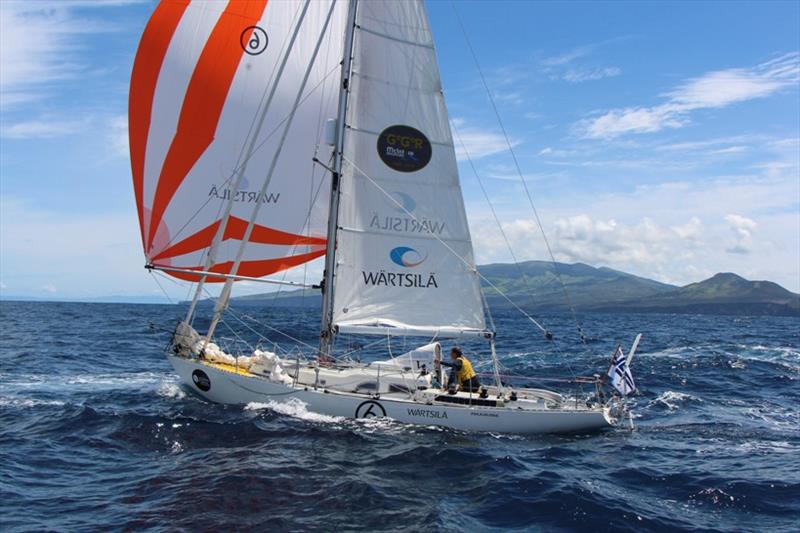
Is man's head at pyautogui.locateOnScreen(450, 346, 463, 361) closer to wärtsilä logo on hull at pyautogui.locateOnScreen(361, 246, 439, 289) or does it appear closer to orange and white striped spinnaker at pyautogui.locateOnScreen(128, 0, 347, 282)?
wärtsilä logo on hull at pyautogui.locateOnScreen(361, 246, 439, 289)

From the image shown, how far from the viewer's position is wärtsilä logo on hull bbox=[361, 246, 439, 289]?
15914mm

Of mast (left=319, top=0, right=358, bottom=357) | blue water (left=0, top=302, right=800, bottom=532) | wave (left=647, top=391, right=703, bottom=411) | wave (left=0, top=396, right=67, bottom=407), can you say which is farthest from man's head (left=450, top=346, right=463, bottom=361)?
wave (left=0, top=396, right=67, bottom=407)

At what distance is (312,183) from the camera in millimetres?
17297

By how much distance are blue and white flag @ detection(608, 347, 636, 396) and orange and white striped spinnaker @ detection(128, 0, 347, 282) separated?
7844 mm

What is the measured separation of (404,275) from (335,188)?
2645 millimetres

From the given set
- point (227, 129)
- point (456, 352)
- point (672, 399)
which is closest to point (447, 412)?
point (456, 352)

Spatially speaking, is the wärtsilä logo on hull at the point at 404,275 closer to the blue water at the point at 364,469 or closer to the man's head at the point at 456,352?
the man's head at the point at 456,352

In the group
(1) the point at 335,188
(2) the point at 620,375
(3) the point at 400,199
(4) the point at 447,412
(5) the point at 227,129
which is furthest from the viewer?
(5) the point at 227,129

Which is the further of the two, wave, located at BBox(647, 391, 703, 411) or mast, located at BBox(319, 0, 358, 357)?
wave, located at BBox(647, 391, 703, 411)

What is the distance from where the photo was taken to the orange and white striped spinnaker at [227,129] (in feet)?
54.5

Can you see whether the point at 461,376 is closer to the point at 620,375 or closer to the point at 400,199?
the point at 620,375

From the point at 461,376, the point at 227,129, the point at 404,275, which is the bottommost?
the point at 461,376

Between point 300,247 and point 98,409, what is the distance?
617 cm

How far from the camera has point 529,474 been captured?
1134 cm
